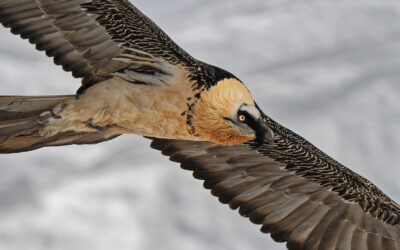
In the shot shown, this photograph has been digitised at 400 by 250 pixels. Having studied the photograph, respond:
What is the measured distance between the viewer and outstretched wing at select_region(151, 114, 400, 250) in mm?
6027

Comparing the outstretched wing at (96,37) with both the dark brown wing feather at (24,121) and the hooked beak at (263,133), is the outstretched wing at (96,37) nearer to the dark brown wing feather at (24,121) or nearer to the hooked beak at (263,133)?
the dark brown wing feather at (24,121)

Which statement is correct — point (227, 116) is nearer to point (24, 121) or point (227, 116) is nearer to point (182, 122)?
point (182, 122)

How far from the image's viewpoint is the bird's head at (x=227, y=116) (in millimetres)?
5121

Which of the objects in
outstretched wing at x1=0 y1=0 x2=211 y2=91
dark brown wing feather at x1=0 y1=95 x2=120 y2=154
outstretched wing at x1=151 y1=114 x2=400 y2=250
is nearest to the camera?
outstretched wing at x1=0 y1=0 x2=211 y2=91

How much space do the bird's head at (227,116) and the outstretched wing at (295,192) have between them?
674 mm

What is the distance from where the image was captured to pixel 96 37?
549cm

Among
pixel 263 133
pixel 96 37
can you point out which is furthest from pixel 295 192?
pixel 96 37

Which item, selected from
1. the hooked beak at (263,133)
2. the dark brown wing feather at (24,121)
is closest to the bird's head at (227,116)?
the hooked beak at (263,133)

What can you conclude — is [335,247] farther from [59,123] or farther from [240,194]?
[59,123]

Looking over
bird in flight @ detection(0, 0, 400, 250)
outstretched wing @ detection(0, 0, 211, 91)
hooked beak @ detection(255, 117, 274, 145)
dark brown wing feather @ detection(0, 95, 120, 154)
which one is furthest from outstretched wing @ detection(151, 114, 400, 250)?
dark brown wing feather @ detection(0, 95, 120, 154)

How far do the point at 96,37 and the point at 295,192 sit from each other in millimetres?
2202

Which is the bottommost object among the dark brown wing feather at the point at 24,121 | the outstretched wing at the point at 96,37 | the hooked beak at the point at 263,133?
the dark brown wing feather at the point at 24,121

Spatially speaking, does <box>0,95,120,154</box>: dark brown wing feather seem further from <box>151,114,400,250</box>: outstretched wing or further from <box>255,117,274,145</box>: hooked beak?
<box>255,117,274,145</box>: hooked beak

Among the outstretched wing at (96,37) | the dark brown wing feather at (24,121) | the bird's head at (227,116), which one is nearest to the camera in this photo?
the bird's head at (227,116)
